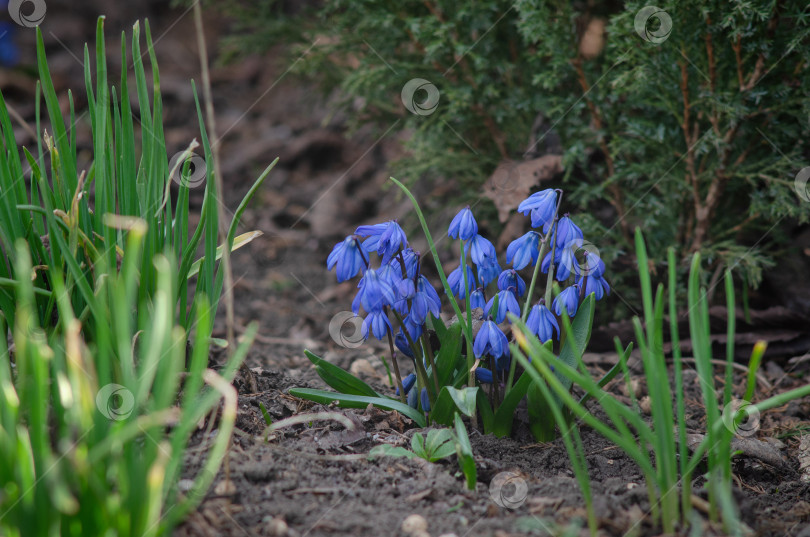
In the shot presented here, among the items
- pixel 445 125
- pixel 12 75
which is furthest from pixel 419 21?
pixel 12 75

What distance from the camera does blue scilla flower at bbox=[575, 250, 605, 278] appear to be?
1.91 m

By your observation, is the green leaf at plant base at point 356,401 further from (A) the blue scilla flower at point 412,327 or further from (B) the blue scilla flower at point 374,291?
(B) the blue scilla flower at point 374,291

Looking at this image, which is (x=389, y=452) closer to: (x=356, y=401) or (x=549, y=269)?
(x=356, y=401)

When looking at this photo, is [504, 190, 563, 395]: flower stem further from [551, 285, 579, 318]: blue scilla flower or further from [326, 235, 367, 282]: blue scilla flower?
[326, 235, 367, 282]: blue scilla flower

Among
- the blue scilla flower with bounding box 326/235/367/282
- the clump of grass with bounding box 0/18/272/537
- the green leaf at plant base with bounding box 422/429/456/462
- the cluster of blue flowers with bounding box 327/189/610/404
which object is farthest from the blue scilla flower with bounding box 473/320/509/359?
the clump of grass with bounding box 0/18/272/537

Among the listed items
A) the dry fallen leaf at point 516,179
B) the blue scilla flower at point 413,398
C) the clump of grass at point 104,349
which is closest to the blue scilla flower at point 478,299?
the blue scilla flower at point 413,398

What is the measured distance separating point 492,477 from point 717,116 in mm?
1675

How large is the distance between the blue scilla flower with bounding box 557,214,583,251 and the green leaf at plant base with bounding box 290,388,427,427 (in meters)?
0.62

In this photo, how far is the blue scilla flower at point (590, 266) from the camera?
1910 millimetres

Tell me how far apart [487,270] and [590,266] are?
282 millimetres

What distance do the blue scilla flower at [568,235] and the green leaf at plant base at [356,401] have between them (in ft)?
2.05

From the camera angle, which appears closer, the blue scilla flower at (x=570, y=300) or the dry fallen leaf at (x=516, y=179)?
the blue scilla flower at (x=570, y=300)

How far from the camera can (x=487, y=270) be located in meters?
2.01

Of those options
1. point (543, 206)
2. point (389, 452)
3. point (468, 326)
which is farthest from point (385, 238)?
point (389, 452)
